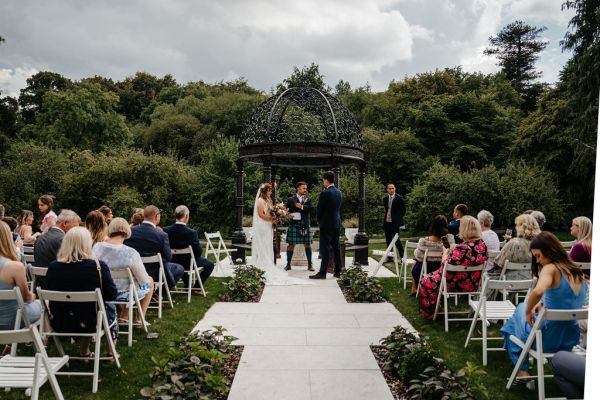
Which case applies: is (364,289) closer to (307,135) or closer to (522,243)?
(522,243)

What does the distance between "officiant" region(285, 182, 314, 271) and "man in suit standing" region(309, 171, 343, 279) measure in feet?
2.74

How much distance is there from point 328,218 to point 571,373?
677cm

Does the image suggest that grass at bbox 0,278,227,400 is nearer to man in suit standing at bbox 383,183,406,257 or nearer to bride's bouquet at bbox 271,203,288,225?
bride's bouquet at bbox 271,203,288,225

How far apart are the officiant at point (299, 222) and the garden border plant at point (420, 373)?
534 centimetres

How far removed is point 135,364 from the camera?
16.6ft

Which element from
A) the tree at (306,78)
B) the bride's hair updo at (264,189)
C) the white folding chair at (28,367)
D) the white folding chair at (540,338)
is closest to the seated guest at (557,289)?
the white folding chair at (540,338)

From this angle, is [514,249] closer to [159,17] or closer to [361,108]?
[159,17]

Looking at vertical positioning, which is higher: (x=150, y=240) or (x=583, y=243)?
(x=583, y=243)

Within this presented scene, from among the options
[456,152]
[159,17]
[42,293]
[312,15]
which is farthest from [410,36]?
[456,152]

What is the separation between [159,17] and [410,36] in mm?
2038

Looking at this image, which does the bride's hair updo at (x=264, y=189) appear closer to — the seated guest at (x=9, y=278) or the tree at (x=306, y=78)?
the seated guest at (x=9, y=278)

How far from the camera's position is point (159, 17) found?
399 cm

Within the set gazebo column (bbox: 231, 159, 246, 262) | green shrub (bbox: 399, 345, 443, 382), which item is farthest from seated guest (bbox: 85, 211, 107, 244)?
gazebo column (bbox: 231, 159, 246, 262)

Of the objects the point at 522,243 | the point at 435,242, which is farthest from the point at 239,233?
the point at 522,243
